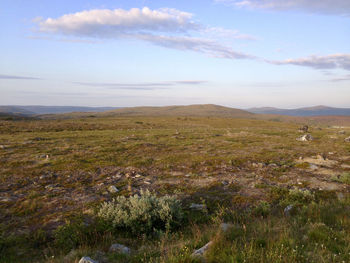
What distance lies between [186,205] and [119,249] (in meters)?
3.28

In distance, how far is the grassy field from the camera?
177 inches

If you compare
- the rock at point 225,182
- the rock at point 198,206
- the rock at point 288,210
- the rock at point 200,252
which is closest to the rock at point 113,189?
the rock at point 198,206

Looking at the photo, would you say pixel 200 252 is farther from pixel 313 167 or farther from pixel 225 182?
pixel 313 167

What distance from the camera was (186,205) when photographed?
25.4 feet

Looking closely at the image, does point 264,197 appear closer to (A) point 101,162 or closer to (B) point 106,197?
(B) point 106,197

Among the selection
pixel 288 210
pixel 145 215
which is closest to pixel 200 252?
pixel 145 215

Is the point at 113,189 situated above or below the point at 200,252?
below

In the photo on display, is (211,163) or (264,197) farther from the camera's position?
(211,163)

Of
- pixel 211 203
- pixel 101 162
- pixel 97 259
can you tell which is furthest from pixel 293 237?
pixel 101 162

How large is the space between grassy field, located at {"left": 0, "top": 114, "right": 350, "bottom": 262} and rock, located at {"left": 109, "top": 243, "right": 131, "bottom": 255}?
5.7 inches

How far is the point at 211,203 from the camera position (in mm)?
7875

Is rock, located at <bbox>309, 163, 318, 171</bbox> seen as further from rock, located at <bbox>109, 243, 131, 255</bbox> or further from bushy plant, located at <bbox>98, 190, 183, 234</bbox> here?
rock, located at <bbox>109, 243, 131, 255</bbox>

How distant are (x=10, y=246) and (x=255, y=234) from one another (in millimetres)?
5814

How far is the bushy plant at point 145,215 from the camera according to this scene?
6.04 meters
